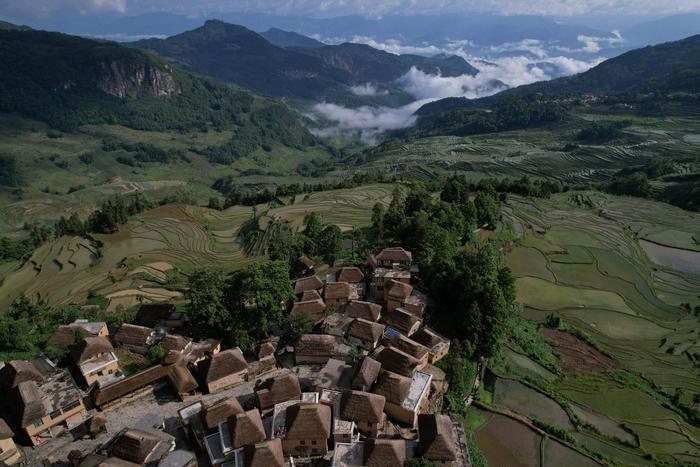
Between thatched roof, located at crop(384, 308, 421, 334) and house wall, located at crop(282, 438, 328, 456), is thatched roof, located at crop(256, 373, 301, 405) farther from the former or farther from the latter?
thatched roof, located at crop(384, 308, 421, 334)

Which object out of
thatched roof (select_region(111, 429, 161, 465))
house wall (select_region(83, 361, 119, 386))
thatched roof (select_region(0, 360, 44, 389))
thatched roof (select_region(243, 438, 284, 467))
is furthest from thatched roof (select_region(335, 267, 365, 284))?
thatched roof (select_region(0, 360, 44, 389))

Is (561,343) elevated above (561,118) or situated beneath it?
situated beneath

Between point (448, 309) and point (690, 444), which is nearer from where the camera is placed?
point (690, 444)

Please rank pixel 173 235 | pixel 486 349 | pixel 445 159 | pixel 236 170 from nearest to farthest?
1. pixel 486 349
2. pixel 173 235
3. pixel 445 159
4. pixel 236 170

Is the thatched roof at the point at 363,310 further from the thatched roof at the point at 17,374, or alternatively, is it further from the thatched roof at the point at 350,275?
the thatched roof at the point at 17,374

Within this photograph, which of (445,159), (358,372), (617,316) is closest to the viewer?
(358,372)

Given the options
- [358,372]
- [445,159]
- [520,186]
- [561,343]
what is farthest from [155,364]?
[445,159]

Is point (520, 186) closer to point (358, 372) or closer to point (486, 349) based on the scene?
point (486, 349)
